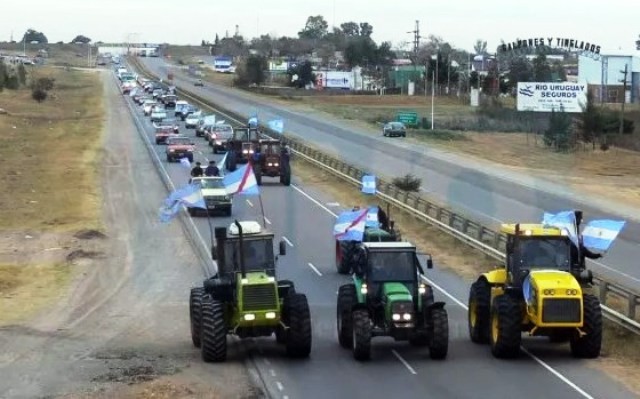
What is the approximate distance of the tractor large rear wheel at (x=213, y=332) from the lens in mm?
19906

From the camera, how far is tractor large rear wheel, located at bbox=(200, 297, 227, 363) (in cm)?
1991

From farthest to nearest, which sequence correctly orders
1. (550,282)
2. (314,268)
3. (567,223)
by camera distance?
(314,268) → (567,223) → (550,282)

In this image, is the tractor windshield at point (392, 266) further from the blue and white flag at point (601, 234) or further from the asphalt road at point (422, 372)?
the blue and white flag at point (601, 234)

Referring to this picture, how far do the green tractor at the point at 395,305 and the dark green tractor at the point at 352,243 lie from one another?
6376 mm

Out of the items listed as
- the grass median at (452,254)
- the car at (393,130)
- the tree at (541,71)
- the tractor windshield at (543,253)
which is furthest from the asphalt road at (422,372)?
the tree at (541,71)

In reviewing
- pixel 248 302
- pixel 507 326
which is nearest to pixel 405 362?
pixel 507 326

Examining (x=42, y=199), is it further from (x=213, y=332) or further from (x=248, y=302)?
(x=248, y=302)

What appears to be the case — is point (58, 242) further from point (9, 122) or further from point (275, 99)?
point (275, 99)

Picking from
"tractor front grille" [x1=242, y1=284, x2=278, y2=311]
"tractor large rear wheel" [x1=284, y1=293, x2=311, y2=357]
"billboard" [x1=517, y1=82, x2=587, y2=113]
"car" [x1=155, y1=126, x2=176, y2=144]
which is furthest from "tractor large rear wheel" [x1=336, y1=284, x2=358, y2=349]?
"billboard" [x1=517, y1=82, x2=587, y2=113]

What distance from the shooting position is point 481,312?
21.5m

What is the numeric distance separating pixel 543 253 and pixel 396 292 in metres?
2.76

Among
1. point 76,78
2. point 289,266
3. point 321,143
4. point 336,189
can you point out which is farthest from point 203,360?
point 76,78

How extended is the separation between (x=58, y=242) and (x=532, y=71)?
154628mm

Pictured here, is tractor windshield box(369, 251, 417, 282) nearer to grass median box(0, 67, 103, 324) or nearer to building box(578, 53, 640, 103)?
grass median box(0, 67, 103, 324)
